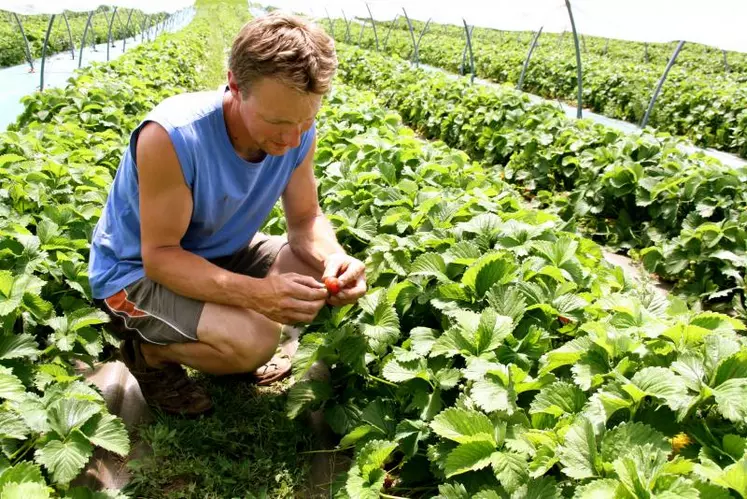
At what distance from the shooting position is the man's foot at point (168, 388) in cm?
234

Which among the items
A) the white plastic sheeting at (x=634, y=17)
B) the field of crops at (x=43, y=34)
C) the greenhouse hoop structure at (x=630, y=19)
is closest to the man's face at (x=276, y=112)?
the white plastic sheeting at (x=634, y=17)

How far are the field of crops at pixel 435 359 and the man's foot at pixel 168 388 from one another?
0.19 ft

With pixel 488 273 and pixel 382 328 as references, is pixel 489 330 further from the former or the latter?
pixel 382 328

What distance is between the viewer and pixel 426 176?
3.88 meters

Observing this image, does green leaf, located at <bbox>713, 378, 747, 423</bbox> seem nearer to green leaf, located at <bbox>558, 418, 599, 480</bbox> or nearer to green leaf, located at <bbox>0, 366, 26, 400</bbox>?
green leaf, located at <bbox>558, 418, 599, 480</bbox>

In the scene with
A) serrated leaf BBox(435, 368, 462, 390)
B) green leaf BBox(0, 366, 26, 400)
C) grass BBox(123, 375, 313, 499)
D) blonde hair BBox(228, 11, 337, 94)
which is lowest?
grass BBox(123, 375, 313, 499)

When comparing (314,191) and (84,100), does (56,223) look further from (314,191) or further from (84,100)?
(84,100)

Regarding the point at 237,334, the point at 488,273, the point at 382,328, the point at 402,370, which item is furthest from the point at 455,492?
the point at 237,334

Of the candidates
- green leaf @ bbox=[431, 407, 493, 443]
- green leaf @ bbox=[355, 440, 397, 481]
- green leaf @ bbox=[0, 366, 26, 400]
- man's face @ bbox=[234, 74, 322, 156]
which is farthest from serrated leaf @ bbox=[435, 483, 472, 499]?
green leaf @ bbox=[0, 366, 26, 400]

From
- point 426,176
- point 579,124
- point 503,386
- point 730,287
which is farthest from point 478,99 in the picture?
point 503,386

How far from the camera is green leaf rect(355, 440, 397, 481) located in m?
1.81

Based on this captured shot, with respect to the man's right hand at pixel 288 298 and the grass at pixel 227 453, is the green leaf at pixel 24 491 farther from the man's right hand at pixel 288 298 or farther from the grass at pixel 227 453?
the man's right hand at pixel 288 298

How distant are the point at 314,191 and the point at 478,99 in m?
5.11

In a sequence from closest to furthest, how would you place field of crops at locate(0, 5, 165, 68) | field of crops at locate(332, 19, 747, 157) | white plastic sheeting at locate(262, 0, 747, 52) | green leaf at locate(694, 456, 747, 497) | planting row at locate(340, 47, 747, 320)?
green leaf at locate(694, 456, 747, 497)
planting row at locate(340, 47, 747, 320)
white plastic sheeting at locate(262, 0, 747, 52)
field of crops at locate(332, 19, 747, 157)
field of crops at locate(0, 5, 165, 68)
